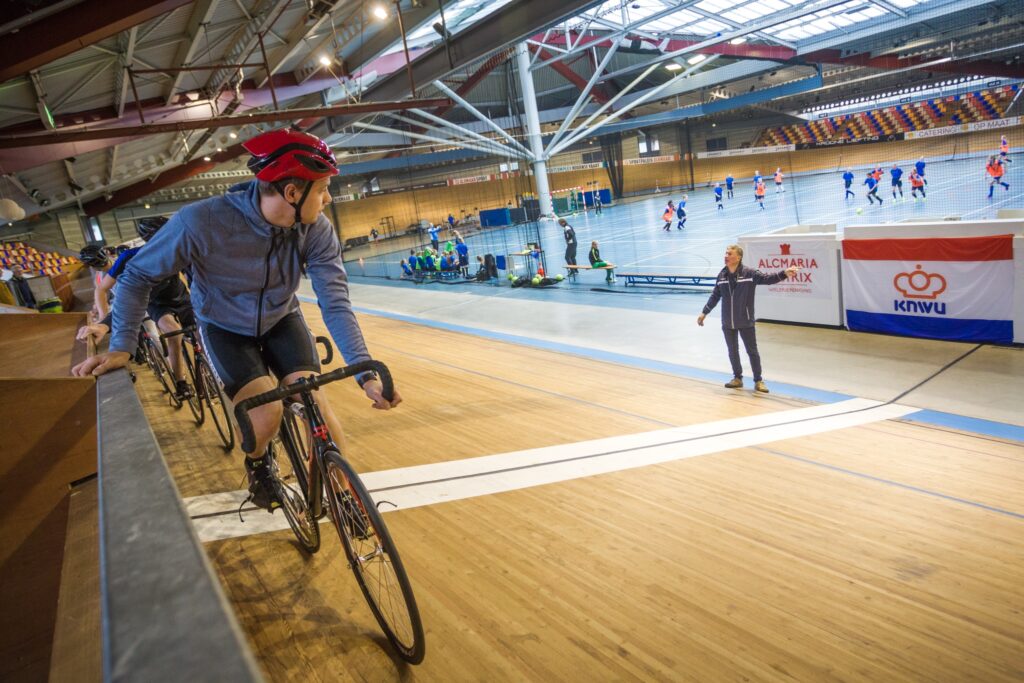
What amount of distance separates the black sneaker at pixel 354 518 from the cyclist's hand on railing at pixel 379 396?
0.34 meters

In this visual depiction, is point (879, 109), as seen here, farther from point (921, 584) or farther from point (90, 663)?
point (90, 663)

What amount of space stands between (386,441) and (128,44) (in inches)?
281

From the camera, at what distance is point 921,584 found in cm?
268

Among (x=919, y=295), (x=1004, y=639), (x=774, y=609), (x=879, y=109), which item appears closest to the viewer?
(x=1004, y=639)

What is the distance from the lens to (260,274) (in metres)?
2.29

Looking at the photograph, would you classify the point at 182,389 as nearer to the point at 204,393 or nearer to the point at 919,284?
the point at 204,393

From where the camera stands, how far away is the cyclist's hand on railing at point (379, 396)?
6.80 ft

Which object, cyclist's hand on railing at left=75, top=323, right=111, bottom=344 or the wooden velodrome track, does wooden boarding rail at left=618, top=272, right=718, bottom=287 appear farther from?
cyclist's hand on railing at left=75, top=323, right=111, bottom=344

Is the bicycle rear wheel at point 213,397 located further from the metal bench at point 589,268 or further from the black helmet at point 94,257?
the metal bench at point 589,268

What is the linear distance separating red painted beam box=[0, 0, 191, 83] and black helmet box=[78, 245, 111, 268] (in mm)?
2083

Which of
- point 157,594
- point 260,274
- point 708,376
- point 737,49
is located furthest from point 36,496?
point 737,49

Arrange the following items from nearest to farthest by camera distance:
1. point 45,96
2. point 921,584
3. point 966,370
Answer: point 921,584
point 966,370
point 45,96

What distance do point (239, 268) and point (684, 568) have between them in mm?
2256

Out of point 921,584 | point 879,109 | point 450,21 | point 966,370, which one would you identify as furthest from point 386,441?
point 879,109
